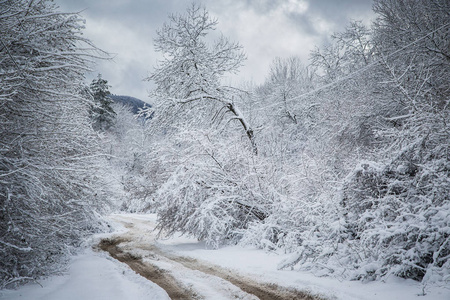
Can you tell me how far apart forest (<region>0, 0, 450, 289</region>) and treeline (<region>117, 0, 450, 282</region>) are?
0.04 m

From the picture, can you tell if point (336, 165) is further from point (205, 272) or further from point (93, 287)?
point (93, 287)

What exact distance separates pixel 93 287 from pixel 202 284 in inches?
84.9

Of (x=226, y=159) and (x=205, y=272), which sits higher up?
(x=226, y=159)

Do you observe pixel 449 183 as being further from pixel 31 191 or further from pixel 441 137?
pixel 31 191

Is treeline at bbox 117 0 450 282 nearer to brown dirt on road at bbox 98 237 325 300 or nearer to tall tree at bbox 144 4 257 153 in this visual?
tall tree at bbox 144 4 257 153

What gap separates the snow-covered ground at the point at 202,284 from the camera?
3.61 meters

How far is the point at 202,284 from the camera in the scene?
4.83 meters

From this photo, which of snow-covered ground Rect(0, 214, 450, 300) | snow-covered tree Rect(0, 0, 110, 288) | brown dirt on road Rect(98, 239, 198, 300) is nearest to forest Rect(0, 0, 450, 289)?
snow-covered tree Rect(0, 0, 110, 288)

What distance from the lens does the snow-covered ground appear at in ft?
11.8

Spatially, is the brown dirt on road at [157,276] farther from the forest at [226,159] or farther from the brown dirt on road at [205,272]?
the forest at [226,159]

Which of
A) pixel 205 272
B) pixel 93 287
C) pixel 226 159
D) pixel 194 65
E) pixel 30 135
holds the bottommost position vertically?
pixel 93 287

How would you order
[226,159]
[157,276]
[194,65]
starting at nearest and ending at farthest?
[157,276] < [226,159] < [194,65]

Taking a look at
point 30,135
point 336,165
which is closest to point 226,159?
point 336,165

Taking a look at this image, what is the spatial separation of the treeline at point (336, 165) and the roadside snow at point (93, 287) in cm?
290
